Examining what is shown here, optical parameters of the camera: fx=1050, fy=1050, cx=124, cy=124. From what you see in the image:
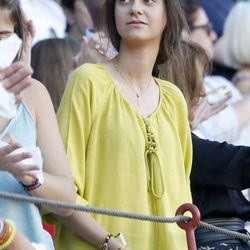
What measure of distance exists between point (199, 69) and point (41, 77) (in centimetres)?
98

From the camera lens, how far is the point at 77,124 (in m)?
3.88

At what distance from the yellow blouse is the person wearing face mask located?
297 mm

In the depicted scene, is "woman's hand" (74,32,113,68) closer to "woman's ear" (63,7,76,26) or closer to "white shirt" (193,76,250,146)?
"white shirt" (193,76,250,146)

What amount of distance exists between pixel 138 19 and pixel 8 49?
784mm

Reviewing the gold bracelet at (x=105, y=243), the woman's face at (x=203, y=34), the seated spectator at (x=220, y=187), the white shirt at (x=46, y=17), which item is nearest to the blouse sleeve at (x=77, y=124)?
the gold bracelet at (x=105, y=243)

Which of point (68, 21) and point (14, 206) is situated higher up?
point (14, 206)

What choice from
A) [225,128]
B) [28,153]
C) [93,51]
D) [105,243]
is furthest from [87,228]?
[225,128]

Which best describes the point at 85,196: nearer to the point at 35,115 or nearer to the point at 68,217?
the point at 68,217

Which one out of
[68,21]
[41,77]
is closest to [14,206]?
[41,77]


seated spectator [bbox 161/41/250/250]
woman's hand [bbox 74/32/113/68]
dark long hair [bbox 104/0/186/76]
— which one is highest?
dark long hair [bbox 104/0/186/76]

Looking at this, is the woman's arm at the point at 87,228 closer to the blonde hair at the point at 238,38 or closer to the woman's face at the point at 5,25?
the woman's face at the point at 5,25

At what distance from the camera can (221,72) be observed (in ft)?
26.4

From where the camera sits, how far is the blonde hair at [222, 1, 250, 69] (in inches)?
292

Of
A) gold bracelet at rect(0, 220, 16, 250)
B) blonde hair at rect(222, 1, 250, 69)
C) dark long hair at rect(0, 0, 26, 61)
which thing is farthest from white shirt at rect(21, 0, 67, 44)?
gold bracelet at rect(0, 220, 16, 250)
